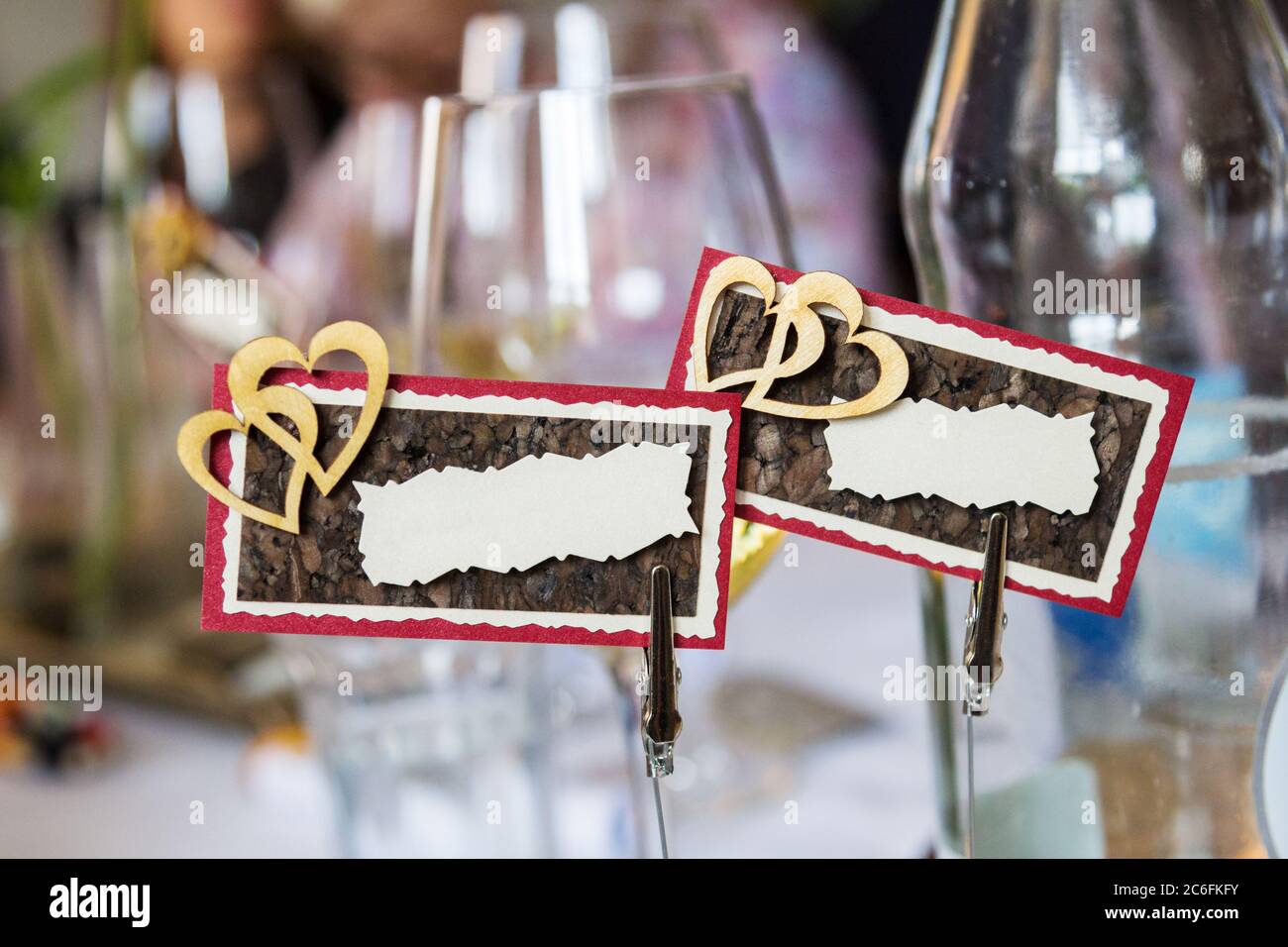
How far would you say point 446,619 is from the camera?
252 mm

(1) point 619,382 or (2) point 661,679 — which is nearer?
(2) point 661,679

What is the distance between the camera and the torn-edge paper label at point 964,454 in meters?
0.25

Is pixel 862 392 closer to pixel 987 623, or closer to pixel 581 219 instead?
pixel 987 623

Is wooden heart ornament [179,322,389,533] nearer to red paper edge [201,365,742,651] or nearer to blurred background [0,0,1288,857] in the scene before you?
red paper edge [201,365,742,651]

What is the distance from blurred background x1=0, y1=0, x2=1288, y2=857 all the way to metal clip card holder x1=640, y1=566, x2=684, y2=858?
0.28 ft

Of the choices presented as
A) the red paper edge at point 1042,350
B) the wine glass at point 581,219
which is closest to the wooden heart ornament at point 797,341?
the red paper edge at point 1042,350

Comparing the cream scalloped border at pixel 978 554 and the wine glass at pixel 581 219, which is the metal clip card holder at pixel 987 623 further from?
the wine glass at pixel 581 219

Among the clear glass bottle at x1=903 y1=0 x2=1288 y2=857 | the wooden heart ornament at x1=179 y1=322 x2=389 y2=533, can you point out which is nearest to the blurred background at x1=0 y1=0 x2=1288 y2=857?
the clear glass bottle at x1=903 y1=0 x2=1288 y2=857

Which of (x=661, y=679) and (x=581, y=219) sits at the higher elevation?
(x=581, y=219)

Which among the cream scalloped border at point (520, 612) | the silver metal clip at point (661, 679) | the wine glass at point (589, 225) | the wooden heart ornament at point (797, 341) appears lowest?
the silver metal clip at point (661, 679)

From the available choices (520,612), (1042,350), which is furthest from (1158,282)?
(520,612)

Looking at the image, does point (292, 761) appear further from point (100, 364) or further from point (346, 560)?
point (100, 364)

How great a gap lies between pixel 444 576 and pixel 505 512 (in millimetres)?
18

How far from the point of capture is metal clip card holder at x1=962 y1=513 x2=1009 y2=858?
25 cm
